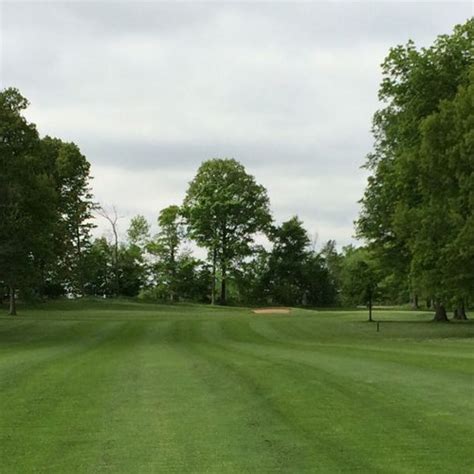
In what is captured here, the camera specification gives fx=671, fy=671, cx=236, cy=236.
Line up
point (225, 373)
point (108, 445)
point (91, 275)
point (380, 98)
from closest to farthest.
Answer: point (108, 445)
point (225, 373)
point (380, 98)
point (91, 275)

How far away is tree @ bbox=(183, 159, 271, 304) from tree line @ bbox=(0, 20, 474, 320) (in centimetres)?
17

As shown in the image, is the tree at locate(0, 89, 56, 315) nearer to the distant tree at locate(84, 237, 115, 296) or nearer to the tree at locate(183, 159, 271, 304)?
the distant tree at locate(84, 237, 115, 296)

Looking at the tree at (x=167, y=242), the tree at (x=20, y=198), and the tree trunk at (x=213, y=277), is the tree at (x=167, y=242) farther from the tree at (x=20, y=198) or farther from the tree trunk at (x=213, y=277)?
the tree at (x=20, y=198)

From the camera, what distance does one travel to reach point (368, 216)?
42562 mm

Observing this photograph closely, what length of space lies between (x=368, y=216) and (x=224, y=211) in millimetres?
37047

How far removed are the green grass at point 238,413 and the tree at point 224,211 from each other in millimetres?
59340

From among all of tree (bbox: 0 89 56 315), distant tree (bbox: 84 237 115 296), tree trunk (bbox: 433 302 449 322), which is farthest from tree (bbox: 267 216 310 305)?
tree (bbox: 0 89 56 315)

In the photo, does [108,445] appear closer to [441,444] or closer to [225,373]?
[441,444]

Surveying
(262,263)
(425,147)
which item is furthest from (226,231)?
(425,147)

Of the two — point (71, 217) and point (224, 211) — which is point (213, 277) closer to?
point (224, 211)

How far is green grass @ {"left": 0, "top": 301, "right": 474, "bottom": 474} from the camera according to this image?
725 cm

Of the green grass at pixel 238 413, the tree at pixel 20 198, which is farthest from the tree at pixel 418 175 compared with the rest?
the tree at pixel 20 198

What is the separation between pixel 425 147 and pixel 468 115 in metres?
2.47

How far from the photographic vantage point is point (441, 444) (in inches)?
312
